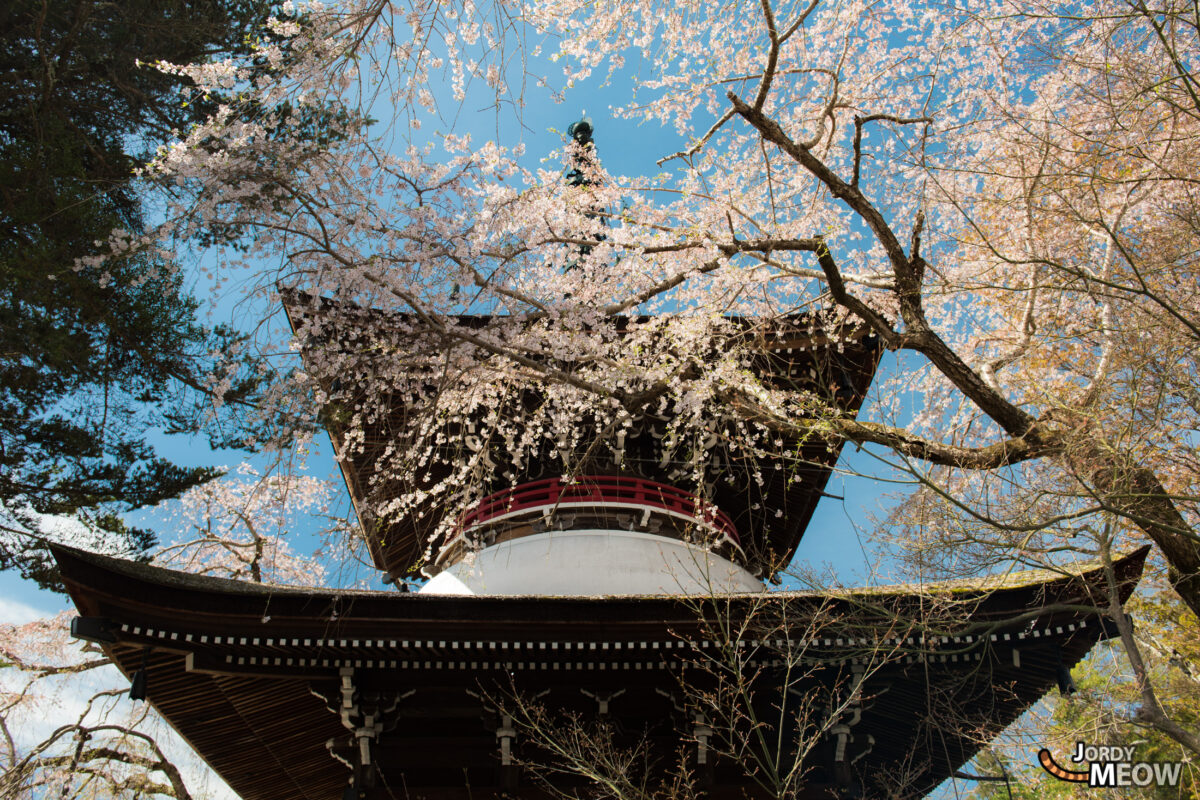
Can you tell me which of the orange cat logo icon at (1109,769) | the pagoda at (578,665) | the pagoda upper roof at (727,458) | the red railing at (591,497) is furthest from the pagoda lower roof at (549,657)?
the red railing at (591,497)

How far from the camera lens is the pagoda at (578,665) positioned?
7.05 m

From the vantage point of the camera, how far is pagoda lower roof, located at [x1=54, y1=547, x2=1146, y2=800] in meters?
7.05

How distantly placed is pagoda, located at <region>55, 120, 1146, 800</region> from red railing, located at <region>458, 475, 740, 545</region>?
86cm

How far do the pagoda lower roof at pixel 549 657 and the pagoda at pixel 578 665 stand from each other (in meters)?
0.02

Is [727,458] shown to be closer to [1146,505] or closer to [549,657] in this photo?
[549,657]

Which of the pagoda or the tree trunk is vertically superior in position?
the tree trunk

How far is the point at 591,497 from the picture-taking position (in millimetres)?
10297

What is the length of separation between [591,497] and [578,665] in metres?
2.81

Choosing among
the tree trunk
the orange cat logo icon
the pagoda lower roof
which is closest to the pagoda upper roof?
the pagoda lower roof

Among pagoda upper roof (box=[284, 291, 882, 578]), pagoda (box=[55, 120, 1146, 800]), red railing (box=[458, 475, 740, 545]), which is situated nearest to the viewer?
pagoda (box=[55, 120, 1146, 800])

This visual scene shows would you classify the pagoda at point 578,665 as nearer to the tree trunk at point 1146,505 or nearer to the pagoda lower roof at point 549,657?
the pagoda lower roof at point 549,657

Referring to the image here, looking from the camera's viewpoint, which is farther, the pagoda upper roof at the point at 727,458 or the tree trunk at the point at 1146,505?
the pagoda upper roof at the point at 727,458

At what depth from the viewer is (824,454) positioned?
11.2 m

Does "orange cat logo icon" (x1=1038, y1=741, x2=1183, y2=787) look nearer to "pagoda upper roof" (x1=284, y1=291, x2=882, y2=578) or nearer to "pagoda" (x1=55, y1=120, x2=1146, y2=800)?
"pagoda" (x1=55, y1=120, x2=1146, y2=800)
